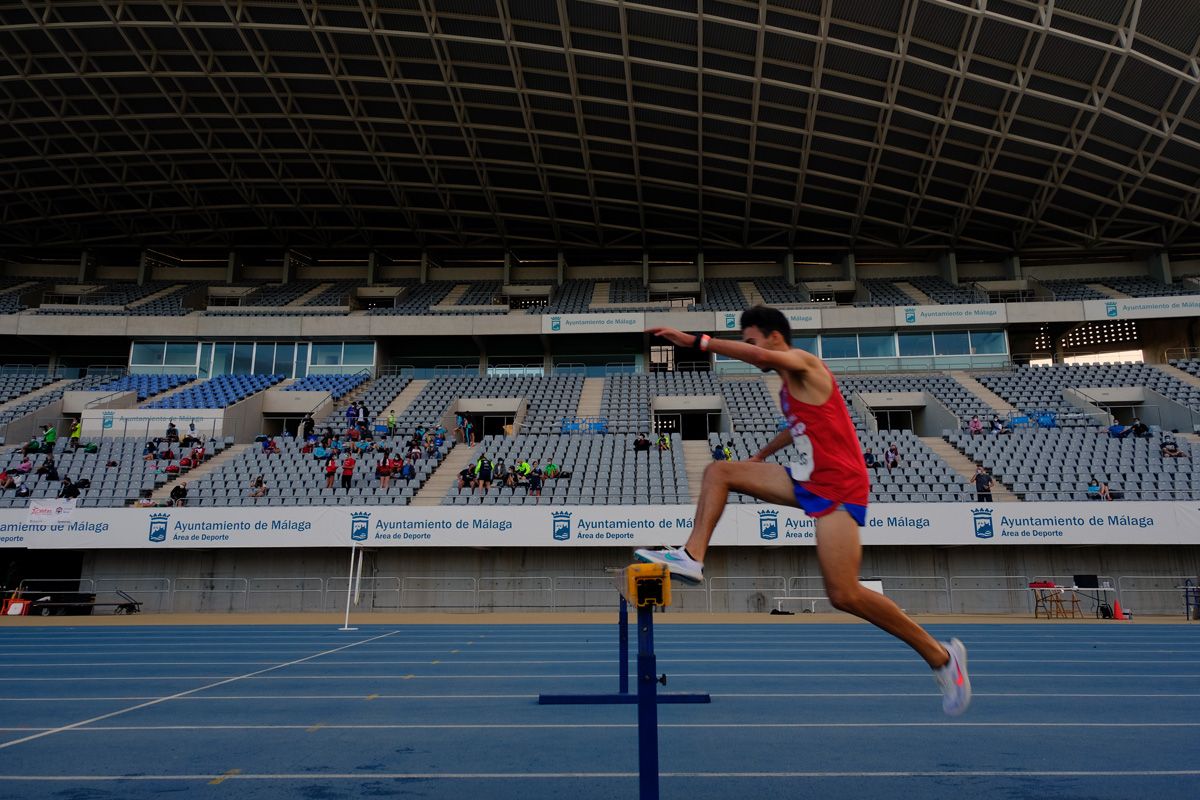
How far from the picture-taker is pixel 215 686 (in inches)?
295

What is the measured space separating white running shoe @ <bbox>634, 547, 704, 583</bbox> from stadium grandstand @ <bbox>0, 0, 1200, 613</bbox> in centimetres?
1460

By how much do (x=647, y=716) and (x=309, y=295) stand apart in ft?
134

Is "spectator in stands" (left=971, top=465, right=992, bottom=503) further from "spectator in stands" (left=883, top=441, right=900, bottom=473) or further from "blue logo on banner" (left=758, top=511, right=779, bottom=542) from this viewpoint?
"blue logo on banner" (left=758, top=511, right=779, bottom=542)

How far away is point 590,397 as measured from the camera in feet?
106

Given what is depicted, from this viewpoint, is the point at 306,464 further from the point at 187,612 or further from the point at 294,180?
the point at 294,180

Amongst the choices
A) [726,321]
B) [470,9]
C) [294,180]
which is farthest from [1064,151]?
[294,180]

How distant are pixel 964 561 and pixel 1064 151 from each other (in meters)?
19.1

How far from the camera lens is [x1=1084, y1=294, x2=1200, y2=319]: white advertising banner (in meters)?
32.2

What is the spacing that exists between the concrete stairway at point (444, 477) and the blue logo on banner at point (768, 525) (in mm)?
9076

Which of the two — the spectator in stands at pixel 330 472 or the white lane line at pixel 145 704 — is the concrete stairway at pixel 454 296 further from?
the white lane line at pixel 145 704

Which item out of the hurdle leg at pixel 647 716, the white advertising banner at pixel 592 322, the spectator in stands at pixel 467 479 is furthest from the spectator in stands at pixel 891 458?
the hurdle leg at pixel 647 716

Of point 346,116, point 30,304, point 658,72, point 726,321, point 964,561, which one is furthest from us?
point 30,304

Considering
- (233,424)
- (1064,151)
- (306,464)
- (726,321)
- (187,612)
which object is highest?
(1064,151)

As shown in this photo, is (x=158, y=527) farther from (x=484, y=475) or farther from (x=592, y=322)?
(x=592, y=322)
